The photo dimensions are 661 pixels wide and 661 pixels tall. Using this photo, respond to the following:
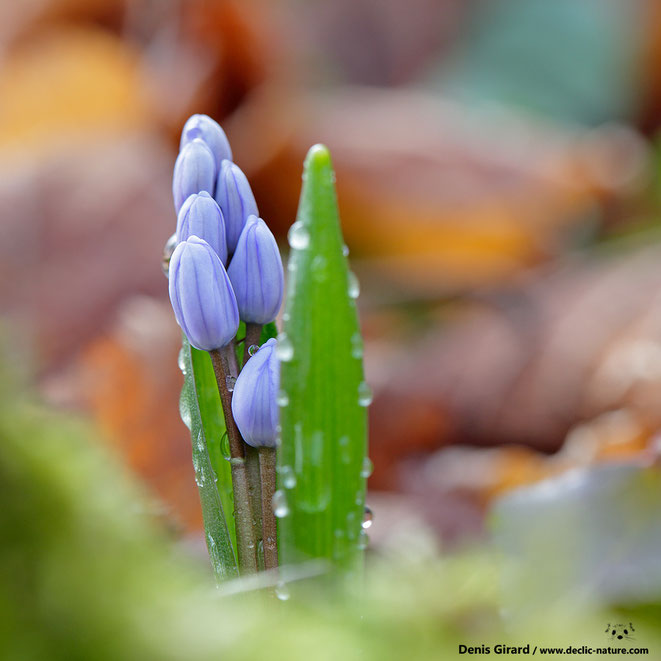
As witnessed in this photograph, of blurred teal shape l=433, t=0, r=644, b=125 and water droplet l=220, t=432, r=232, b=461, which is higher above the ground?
blurred teal shape l=433, t=0, r=644, b=125

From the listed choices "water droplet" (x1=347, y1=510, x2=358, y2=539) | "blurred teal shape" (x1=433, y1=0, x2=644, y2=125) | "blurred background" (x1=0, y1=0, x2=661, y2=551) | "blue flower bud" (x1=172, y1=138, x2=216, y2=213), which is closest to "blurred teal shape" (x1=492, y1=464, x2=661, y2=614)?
"blurred background" (x1=0, y1=0, x2=661, y2=551)

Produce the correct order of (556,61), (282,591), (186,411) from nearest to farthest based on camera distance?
(282,591) < (186,411) < (556,61)

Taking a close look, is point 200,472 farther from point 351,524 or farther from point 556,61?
Result: point 556,61

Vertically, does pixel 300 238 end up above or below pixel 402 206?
below

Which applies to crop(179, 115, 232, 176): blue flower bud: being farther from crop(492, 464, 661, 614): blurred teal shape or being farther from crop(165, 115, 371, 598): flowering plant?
crop(492, 464, 661, 614): blurred teal shape

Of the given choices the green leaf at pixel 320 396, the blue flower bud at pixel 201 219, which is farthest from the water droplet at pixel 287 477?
the blue flower bud at pixel 201 219

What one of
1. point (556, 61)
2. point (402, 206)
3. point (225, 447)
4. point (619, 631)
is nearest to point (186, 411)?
point (225, 447)

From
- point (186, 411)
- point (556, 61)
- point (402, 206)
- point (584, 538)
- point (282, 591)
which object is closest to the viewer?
point (282, 591)
